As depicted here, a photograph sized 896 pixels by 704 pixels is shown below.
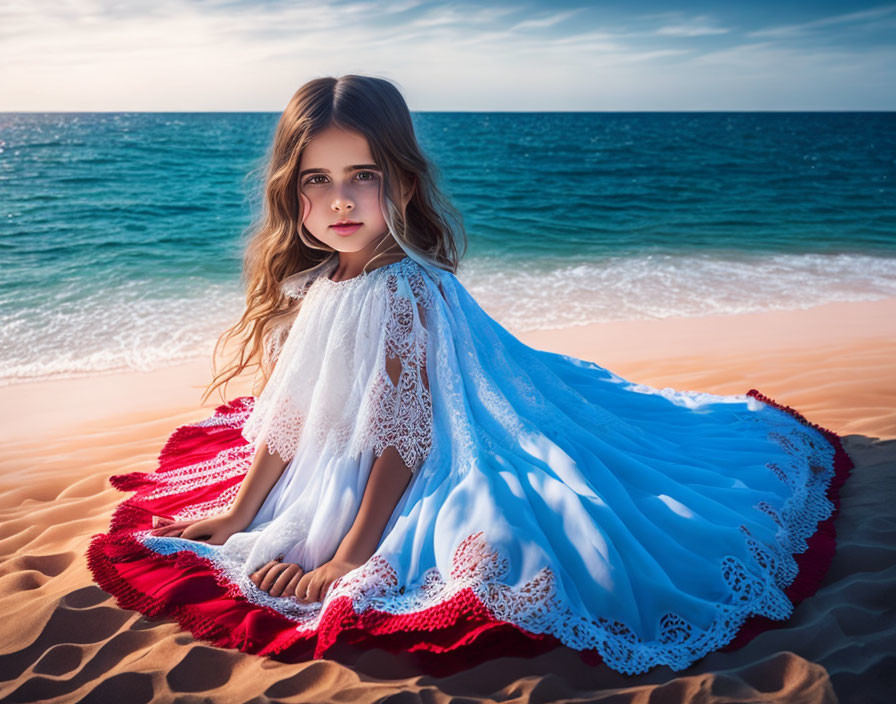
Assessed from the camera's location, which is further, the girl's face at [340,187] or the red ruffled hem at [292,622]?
the girl's face at [340,187]

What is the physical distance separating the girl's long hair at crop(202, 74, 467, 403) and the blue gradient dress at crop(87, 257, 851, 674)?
0.10 metres

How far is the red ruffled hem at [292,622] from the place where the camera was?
1.67 m

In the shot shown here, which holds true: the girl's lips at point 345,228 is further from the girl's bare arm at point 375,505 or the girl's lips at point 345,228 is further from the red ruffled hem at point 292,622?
the red ruffled hem at point 292,622

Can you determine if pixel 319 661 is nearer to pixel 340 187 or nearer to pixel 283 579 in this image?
pixel 283 579

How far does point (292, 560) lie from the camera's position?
2025mm

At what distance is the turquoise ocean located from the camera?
632 centimetres

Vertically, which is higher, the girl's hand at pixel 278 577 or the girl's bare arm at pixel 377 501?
the girl's bare arm at pixel 377 501

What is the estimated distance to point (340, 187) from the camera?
2.09 m

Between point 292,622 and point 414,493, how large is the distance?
19.3 inches

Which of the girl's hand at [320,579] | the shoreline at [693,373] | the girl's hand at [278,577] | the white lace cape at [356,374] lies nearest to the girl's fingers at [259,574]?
the girl's hand at [278,577]

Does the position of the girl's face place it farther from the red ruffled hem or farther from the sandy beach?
the sandy beach

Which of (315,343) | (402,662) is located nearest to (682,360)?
(315,343)

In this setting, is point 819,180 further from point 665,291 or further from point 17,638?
point 17,638

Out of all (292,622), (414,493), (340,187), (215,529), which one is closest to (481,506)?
(414,493)
